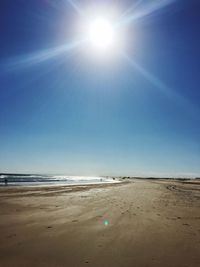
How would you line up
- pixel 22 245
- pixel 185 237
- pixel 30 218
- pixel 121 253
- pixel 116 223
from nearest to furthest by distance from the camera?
pixel 121 253
pixel 22 245
pixel 185 237
pixel 116 223
pixel 30 218

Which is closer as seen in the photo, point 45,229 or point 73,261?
point 73,261

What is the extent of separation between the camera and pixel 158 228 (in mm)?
7605

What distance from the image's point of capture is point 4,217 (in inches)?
368

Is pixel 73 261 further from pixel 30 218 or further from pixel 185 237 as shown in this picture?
pixel 30 218

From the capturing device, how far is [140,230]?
7.31 m

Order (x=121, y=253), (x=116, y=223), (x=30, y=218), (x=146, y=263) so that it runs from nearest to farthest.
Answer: (x=146, y=263) → (x=121, y=253) → (x=116, y=223) → (x=30, y=218)

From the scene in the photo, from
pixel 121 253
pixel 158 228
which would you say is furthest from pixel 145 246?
pixel 158 228

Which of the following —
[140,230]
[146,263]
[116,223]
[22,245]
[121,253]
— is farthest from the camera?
[116,223]

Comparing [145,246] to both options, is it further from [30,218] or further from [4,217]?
[4,217]

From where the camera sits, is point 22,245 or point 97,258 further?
point 22,245

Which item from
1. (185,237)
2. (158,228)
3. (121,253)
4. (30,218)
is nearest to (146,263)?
(121,253)

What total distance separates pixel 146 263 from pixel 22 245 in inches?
135

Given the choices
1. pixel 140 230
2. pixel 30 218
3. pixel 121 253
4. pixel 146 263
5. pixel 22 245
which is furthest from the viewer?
pixel 30 218

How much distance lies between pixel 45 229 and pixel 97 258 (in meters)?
3.08
